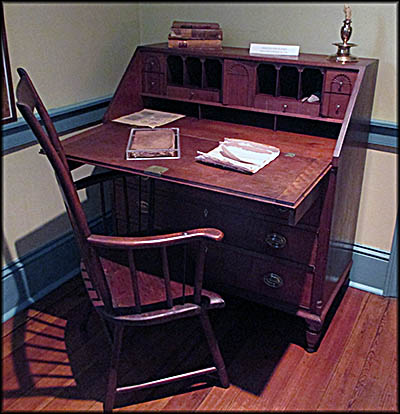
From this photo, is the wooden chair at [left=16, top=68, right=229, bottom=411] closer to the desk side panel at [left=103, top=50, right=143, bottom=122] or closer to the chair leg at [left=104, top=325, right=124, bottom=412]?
the chair leg at [left=104, top=325, right=124, bottom=412]

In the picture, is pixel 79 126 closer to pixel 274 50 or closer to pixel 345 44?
pixel 274 50

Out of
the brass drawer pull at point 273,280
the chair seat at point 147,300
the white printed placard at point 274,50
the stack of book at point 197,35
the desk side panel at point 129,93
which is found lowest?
the brass drawer pull at point 273,280

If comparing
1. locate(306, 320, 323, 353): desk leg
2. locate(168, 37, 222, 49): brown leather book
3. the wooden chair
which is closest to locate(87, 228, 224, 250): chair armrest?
the wooden chair

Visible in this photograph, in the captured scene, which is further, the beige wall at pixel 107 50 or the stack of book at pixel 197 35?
the stack of book at pixel 197 35

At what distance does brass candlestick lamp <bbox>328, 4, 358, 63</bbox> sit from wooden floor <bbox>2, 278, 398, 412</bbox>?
0.87 m

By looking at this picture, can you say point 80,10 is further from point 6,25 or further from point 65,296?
point 65,296

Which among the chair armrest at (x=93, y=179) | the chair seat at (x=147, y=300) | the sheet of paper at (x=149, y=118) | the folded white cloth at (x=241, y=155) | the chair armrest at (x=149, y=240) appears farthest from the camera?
the sheet of paper at (x=149, y=118)

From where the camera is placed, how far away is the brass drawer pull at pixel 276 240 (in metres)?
1.54

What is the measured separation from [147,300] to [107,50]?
3.68 ft

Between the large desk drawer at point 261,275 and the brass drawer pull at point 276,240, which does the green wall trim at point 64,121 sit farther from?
the brass drawer pull at point 276,240

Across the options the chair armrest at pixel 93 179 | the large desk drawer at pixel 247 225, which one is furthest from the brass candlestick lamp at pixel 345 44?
the chair armrest at pixel 93 179

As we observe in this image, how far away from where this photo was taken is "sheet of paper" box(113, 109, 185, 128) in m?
1.75

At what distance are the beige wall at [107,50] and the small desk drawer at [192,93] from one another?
0.96 feet

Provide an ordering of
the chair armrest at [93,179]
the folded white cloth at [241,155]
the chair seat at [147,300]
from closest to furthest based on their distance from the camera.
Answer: the chair seat at [147,300]
the folded white cloth at [241,155]
the chair armrest at [93,179]
